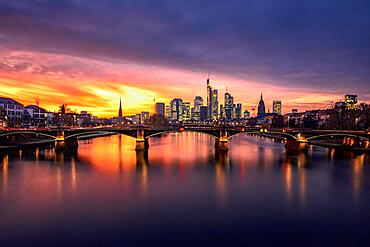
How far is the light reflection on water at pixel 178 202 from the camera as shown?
2055cm

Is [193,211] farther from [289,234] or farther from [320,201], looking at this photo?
[320,201]

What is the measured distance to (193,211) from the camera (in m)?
25.1

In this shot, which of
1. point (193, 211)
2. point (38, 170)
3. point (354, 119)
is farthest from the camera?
point (354, 119)

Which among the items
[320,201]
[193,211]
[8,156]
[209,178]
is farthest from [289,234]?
[8,156]

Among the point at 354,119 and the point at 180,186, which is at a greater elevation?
the point at 354,119

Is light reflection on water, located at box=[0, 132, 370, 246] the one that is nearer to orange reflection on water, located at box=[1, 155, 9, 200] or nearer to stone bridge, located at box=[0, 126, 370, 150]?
orange reflection on water, located at box=[1, 155, 9, 200]

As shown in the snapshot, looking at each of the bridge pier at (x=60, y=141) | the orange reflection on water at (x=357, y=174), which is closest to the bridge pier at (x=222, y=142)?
the orange reflection on water at (x=357, y=174)

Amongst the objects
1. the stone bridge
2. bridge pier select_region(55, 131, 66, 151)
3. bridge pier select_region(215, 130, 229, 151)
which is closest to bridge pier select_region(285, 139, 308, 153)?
the stone bridge

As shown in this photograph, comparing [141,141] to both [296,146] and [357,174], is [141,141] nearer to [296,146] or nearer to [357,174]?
[296,146]

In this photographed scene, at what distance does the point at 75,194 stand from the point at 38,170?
1639cm

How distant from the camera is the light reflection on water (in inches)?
809

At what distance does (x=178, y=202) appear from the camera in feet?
91.1

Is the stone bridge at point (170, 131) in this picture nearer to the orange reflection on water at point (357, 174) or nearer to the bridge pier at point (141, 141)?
the bridge pier at point (141, 141)

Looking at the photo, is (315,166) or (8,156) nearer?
(315,166)
